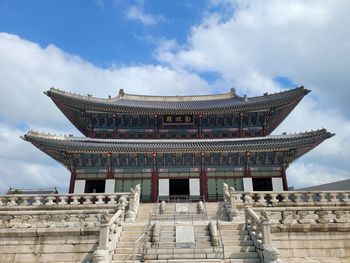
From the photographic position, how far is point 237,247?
37.6ft

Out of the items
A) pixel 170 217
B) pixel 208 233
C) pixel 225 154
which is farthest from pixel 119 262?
pixel 225 154

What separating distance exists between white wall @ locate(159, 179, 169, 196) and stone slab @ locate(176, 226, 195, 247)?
12.2 m

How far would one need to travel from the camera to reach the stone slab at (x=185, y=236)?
11.8 m

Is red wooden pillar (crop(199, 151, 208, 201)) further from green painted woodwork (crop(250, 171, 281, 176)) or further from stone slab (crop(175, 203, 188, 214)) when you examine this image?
stone slab (crop(175, 203, 188, 214))

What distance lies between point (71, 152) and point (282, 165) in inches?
717

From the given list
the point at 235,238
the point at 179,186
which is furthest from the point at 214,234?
the point at 179,186

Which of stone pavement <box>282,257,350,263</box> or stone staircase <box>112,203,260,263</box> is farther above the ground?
stone staircase <box>112,203,260,263</box>

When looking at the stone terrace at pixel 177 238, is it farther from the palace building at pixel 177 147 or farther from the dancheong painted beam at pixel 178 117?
→ the dancheong painted beam at pixel 178 117

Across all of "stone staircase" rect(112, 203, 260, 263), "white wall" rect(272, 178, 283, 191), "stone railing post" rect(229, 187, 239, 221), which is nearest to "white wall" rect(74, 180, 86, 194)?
"stone staircase" rect(112, 203, 260, 263)

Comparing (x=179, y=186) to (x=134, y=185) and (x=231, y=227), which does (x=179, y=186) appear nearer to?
(x=134, y=185)

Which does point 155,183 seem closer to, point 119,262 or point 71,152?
point 71,152

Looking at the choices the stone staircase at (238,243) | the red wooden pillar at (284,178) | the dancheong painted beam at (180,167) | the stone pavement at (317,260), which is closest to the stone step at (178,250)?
the stone staircase at (238,243)

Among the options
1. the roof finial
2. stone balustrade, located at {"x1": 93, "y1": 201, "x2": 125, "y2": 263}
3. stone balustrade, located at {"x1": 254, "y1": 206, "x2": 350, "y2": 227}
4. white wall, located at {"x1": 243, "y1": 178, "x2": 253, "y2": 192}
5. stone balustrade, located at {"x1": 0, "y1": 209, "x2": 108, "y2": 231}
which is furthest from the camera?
the roof finial

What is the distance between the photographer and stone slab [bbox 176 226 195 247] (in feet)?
38.8
